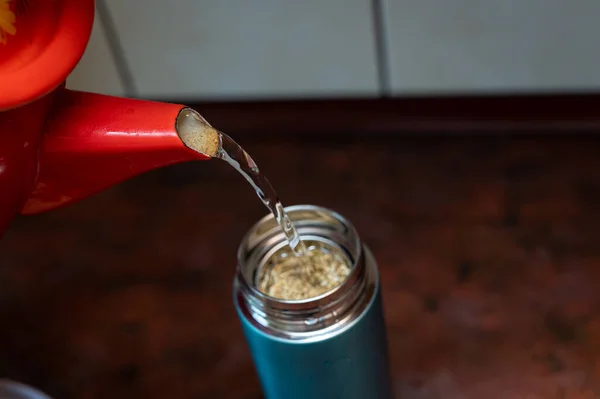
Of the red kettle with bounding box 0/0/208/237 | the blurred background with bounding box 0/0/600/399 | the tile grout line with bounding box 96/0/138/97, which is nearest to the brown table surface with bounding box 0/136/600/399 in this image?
the blurred background with bounding box 0/0/600/399

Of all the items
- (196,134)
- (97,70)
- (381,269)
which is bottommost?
(381,269)

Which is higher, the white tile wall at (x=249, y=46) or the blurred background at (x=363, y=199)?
the white tile wall at (x=249, y=46)

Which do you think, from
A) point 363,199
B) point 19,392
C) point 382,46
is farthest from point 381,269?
point 19,392

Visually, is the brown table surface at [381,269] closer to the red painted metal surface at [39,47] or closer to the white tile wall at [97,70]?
the white tile wall at [97,70]

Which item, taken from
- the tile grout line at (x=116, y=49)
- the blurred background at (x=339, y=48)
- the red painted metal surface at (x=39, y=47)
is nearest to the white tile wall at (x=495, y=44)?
the blurred background at (x=339, y=48)

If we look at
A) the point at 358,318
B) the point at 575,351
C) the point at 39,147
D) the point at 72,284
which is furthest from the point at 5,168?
the point at 575,351

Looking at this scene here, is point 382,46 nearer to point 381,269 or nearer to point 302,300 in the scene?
point 381,269

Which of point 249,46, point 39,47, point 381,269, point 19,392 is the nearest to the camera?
point 39,47

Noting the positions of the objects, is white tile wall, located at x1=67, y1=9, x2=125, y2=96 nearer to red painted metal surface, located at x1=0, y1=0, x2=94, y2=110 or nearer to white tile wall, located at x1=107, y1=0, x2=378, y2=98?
A: white tile wall, located at x1=107, y1=0, x2=378, y2=98
